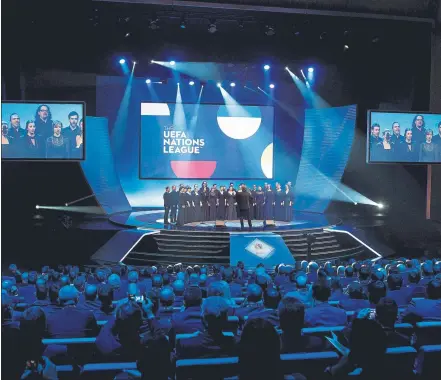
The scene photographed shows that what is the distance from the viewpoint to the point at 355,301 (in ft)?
11.3

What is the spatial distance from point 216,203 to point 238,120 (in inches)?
147

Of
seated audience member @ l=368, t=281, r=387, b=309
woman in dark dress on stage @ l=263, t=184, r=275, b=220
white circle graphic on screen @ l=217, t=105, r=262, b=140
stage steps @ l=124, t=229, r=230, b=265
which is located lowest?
stage steps @ l=124, t=229, r=230, b=265

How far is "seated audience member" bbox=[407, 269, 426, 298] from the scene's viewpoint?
383 centimetres

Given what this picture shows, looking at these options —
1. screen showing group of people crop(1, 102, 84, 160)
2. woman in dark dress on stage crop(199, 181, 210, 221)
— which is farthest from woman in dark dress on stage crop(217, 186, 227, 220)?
screen showing group of people crop(1, 102, 84, 160)

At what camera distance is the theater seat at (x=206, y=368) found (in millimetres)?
2248

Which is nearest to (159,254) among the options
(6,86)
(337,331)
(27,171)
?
(27,171)

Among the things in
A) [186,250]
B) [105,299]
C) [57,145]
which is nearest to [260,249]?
[186,250]

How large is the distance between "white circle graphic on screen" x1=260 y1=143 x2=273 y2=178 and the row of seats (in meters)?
12.2

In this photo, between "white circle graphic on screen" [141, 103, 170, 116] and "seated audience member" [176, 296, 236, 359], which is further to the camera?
"white circle graphic on screen" [141, 103, 170, 116]

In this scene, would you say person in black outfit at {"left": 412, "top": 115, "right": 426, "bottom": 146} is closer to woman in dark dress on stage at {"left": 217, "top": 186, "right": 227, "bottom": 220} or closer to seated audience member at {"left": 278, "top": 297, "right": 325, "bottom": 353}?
woman in dark dress on stage at {"left": 217, "top": 186, "right": 227, "bottom": 220}

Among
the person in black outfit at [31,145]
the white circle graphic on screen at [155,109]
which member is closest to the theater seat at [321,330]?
the person in black outfit at [31,145]

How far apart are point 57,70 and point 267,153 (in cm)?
674

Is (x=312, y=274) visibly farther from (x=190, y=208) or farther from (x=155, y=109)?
(x=155, y=109)

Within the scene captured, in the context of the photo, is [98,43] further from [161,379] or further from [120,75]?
[161,379]
